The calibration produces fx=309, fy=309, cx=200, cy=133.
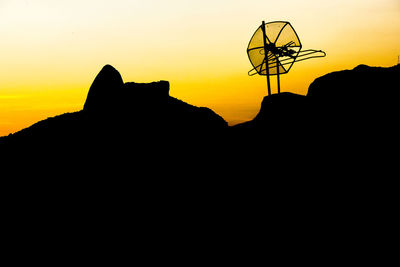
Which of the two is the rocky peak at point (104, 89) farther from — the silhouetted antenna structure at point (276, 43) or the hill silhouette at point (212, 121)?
the silhouetted antenna structure at point (276, 43)

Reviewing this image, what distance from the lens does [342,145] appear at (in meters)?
9.80

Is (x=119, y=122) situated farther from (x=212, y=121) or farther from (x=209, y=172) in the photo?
(x=212, y=121)

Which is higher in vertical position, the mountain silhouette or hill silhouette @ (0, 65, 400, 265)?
the mountain silhouette

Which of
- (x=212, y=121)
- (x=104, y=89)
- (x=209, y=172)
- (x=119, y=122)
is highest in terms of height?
(x=104, y=89)

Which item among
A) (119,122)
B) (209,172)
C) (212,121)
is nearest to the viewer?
(209,172)

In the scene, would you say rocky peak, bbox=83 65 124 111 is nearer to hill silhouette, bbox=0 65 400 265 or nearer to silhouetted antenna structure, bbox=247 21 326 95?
hill silhouette, bbox=0 65 400 265

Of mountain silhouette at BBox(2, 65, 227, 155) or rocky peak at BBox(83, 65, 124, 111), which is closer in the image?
mountain silhouette at BBox(2, 65, 227, 155)

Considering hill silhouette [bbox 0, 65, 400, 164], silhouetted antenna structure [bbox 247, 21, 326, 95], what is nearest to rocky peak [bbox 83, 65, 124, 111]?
hill silhouette [bbox 0, 65, 400, 164]

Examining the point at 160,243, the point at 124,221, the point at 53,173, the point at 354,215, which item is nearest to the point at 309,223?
the point at 354,215

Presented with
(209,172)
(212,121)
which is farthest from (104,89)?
(209,172)

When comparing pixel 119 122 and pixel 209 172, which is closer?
pixel 209 172

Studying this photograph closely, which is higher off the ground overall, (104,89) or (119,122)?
(104,89)

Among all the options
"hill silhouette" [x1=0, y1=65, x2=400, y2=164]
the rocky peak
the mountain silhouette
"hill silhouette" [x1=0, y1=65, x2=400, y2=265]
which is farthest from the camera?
the rocky peak

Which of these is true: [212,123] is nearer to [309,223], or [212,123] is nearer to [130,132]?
[130,132]
